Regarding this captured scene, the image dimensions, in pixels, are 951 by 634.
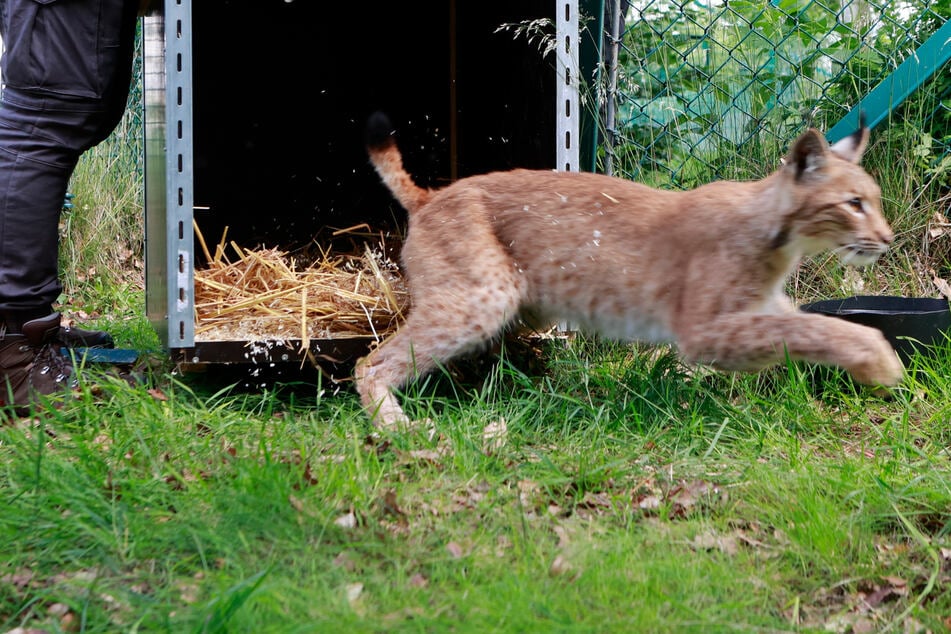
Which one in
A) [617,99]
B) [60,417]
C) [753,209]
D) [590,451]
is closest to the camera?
[590,451]

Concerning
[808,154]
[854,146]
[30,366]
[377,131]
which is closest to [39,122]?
[30,366]

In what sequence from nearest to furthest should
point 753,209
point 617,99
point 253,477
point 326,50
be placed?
point 253,477 → point 753,209 → point 617,99 → point 326,50

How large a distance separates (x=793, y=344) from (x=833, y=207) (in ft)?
1.53

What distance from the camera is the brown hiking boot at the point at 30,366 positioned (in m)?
3.38

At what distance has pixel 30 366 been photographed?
343cm

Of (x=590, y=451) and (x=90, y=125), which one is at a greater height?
(x=90, y=125)

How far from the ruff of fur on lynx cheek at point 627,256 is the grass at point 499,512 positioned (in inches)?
8.7

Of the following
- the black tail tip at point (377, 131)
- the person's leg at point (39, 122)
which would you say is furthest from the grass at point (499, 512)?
the black tail tip at point (377, 131)

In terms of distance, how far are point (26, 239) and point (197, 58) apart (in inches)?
72.7

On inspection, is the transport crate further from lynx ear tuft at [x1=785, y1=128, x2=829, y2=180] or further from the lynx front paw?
the lynx front paw

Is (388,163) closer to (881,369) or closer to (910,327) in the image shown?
(881,369)

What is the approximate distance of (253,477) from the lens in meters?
2.39

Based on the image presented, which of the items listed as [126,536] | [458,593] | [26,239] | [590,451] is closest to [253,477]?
[126,536]

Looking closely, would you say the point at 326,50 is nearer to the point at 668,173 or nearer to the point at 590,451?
the point at 668,173
